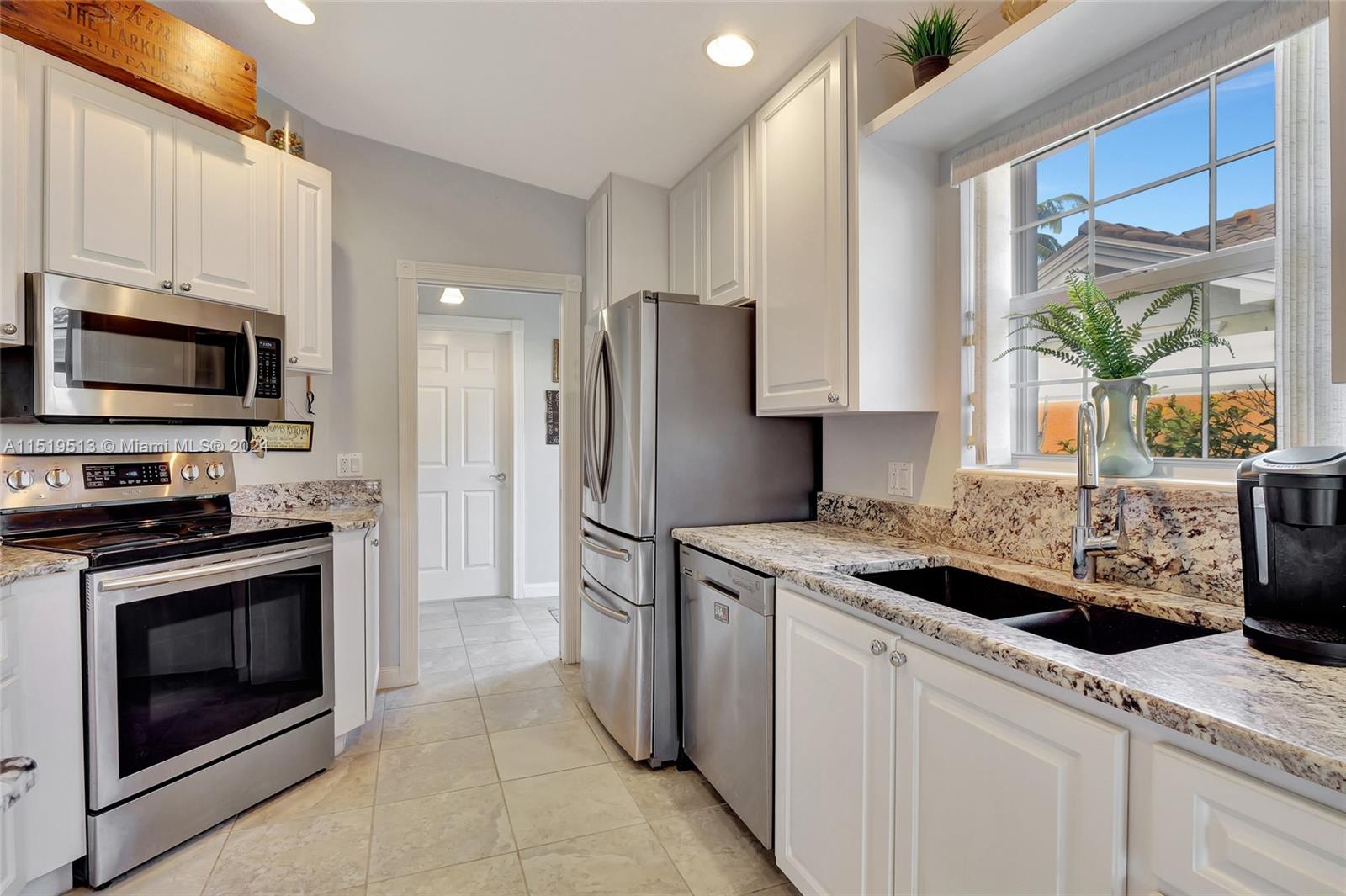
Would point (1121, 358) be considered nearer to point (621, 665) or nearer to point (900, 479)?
point (900, 479)

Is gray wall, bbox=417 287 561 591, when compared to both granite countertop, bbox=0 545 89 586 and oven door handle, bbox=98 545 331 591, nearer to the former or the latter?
oven door handle, bbox=98 545 331 591

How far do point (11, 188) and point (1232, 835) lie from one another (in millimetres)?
2982

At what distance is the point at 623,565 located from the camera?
248 cm

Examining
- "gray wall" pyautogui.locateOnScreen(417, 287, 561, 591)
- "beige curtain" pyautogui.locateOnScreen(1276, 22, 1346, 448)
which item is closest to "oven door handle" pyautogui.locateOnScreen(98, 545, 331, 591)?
"gray wall" pyautogui.locateOnScreen(417, 287, 561, 591)

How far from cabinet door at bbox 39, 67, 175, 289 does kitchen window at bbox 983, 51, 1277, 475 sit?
266 centimetres

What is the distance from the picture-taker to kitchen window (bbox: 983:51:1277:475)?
1431mm

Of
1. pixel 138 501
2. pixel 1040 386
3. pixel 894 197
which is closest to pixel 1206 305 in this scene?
pixel 1040 386

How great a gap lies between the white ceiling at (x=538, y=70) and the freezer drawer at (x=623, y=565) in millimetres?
1667

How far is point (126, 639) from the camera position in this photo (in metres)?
1.85

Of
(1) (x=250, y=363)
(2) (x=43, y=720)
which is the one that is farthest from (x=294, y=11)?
(2) (x=43, y=720)

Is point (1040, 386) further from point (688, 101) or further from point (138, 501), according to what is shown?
point (138, 501)

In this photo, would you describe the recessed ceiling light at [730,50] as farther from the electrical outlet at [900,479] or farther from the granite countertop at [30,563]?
the granite countertop at [30,563]

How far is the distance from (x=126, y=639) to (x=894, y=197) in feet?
8.40

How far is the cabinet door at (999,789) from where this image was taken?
929mm
